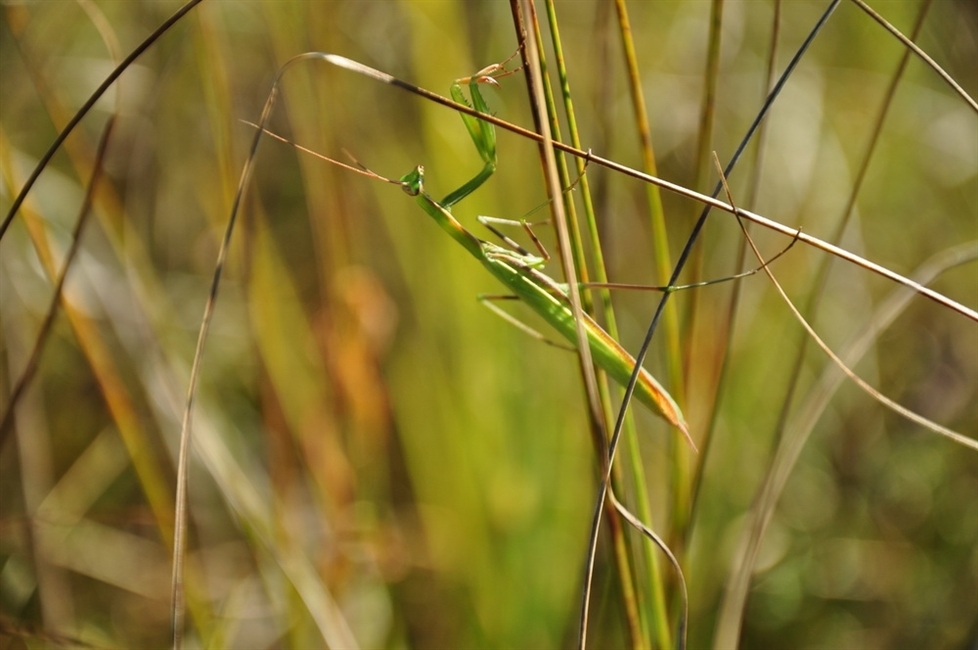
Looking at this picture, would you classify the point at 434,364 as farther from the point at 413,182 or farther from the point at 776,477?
the point at 776,477

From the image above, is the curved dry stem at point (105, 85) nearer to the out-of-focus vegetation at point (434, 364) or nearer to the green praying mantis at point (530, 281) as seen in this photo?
the green praying mantis at point (530, 281)

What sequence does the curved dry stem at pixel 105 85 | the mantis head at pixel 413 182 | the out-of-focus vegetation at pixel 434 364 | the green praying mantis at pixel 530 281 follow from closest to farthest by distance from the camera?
the curved dry stem at pixel 105 85 < the green praying mantis at pixel 530 281 < the mantis head at pixel 413 182 < the out-of-focus vegetation at pixel 434 364

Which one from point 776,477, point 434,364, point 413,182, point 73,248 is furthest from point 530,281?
point 434,364

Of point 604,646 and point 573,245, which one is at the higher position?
point 573,245

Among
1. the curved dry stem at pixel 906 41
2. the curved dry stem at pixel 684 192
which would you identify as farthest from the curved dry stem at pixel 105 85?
the curved dry stem at pixel 906 41

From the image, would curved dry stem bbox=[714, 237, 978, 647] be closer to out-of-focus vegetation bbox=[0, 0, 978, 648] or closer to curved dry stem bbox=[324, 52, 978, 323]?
out-of-focus vegetation bbox=[0, 0, 978, 648]

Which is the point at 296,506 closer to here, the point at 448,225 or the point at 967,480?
the point at 448,225

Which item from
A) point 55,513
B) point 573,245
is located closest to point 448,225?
point 573,245
